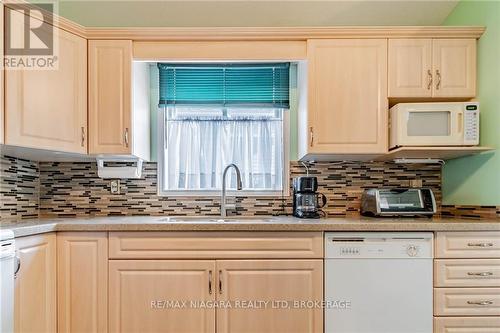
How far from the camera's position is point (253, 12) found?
7.61 ft

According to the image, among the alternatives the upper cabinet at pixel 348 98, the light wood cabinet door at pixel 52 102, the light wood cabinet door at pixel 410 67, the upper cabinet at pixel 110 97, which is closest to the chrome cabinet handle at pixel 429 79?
the light wood cabinet door at pixel 410 67

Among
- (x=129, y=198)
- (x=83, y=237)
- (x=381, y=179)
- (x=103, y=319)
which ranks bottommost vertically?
(x=103, y=319)

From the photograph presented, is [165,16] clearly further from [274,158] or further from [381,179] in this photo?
[381,179]

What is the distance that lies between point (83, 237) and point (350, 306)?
1.55 m

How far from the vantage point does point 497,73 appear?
1.92m

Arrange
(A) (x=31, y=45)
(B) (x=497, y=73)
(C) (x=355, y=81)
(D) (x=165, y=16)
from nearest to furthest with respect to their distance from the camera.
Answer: (A) (x=31, y=45) < (B) (x=497, y=73) < (C) (x=355, y=81) < (D) (x=165, y=16)

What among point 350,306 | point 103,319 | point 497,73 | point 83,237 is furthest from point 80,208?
point 497,73

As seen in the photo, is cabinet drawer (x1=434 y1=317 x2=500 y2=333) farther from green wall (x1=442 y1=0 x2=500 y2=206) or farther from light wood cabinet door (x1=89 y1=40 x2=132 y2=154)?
light wood cabinet door (x1=89 y1=40 x2=132 y2=154)

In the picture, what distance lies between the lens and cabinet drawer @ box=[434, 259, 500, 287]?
1.77 metres

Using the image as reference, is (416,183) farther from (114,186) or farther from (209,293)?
(114,186)

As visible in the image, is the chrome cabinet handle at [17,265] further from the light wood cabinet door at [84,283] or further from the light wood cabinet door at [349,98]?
the light wood cabinet door at [349,98]

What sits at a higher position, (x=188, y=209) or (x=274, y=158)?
(x=274, y=158)

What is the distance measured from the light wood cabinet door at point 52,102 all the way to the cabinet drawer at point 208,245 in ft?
2.18

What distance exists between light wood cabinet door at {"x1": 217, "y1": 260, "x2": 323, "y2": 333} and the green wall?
114 cm
